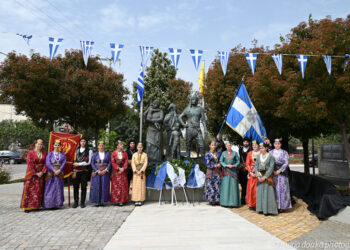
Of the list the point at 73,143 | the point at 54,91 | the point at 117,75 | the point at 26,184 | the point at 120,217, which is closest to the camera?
the point at 120,217

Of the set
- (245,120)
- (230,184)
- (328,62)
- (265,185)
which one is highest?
(328,62)

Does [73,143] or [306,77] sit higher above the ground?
[306,77]

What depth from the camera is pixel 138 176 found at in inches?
303

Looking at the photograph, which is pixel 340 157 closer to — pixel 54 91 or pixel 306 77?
pixel 306 77

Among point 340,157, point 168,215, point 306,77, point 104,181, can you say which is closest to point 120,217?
point 168,215

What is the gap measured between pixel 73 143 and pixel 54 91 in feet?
19.4

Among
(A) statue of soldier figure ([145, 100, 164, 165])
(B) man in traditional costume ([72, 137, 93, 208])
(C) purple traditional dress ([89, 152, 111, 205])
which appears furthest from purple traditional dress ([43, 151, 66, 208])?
(A) statue of soldier figure ([145, 100, 164, 165])

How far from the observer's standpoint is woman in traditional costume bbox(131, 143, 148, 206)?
25.1ft

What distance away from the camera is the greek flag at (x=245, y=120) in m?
8.20

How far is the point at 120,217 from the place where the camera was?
20.4 feet

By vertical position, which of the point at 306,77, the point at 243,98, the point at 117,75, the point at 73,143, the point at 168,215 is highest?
the point at 117,75

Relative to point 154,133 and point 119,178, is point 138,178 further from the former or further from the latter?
point 154,133

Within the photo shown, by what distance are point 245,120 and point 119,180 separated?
4.17 m

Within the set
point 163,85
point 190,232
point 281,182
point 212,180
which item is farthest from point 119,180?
point 163,85
